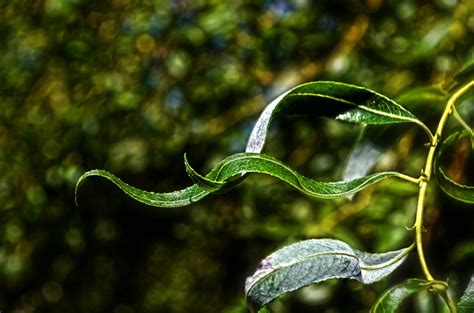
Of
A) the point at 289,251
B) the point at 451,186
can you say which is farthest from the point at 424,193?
the point at 289,251

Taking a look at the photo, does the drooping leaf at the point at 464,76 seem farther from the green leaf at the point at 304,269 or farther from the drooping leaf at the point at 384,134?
A: the green leaf at the point at 304,269

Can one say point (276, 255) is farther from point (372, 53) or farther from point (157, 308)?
point (157, 308)

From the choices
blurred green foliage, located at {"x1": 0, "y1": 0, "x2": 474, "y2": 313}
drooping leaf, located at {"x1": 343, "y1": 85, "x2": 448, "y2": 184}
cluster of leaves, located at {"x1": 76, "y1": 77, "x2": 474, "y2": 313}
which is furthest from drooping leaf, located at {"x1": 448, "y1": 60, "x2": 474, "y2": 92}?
blurred green foliage, located at {"x1": 0, "y1": 0, "x2": 474, "y2": 313}

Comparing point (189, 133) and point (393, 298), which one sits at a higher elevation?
point (393, 298)

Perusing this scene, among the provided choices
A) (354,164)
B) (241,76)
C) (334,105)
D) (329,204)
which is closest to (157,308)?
(241,76)

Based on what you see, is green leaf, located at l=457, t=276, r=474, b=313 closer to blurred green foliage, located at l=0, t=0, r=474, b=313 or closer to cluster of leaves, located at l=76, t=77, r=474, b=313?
cluster of leaves, located at l=76, t=77, r=474, b=313

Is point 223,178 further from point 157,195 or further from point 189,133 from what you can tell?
point 189,133
